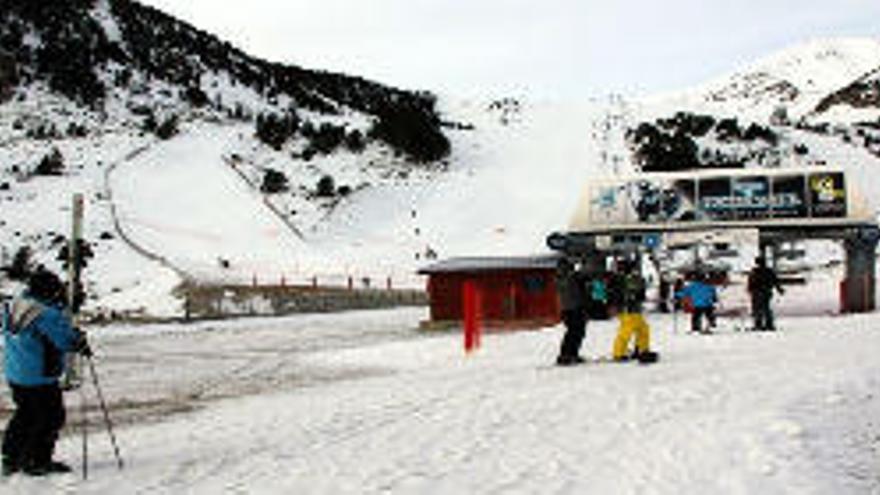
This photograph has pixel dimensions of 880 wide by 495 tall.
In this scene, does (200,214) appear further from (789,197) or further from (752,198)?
(789,197)

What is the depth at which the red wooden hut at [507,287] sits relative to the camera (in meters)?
32.5

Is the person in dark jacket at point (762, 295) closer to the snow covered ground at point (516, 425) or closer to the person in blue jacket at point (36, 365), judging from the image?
the snow covered ground at point (516, 425)

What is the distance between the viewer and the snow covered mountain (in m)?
56.9

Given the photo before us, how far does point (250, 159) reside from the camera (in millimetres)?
76500

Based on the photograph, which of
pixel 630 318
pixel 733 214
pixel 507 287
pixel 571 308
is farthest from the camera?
pixel 507 287

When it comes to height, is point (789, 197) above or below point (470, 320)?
above

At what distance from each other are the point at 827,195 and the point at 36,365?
23.4 metres

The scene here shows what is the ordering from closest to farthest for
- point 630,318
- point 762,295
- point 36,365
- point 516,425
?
point 36,365
point 516,425
point 630,318
point 762,295

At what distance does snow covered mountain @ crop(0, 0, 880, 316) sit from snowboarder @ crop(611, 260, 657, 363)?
91.8 ft

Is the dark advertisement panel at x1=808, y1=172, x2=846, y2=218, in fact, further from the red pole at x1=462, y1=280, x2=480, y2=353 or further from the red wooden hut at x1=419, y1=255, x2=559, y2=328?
the red pole at x1=462, y1=280, x2=480, y2=353

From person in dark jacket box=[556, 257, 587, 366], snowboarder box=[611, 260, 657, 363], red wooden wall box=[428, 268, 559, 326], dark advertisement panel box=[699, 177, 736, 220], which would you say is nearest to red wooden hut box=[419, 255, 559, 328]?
red wooden wall box=[428, 268, 559, 326]

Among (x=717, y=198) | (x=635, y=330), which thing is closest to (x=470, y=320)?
(x=635, y=330)

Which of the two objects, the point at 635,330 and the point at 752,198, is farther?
the point at 752,198

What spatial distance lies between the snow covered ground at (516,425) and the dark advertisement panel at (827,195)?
8.41 metres
